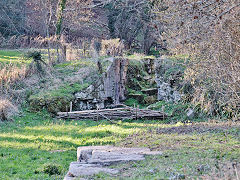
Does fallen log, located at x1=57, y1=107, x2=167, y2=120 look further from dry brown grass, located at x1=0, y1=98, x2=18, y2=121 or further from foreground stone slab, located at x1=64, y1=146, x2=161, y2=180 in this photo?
foreground stone slab, located at x1=64, y1=146, x2=161, y2=180

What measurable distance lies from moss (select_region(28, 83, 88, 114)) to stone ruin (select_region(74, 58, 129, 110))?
2.02ft

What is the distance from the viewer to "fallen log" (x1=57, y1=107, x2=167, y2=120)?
14.0 m

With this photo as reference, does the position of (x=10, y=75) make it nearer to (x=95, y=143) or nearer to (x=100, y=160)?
(x=95, y=143)

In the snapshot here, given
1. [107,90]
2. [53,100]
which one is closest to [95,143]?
[53,100]

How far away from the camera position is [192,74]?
408 inches

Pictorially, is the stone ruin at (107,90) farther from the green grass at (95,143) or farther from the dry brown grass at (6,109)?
the dry brown grass at (6,109)

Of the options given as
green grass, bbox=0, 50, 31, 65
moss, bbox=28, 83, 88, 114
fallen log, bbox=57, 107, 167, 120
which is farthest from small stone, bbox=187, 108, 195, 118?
green grass, bbox=0, 50, 31, 65

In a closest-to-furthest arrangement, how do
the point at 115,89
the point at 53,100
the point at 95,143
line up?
1. the point at 95,143
2. the point at 53,100
3. the point at 115,89

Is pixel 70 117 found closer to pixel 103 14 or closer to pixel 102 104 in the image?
pixel 102 104

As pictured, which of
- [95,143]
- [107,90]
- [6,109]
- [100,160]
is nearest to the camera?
[100,160]

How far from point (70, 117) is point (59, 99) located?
1366 mm

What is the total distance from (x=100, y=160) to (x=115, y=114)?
804 cm

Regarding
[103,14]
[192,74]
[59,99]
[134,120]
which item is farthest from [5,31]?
[192,74]

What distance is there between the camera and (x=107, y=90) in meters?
17.0
